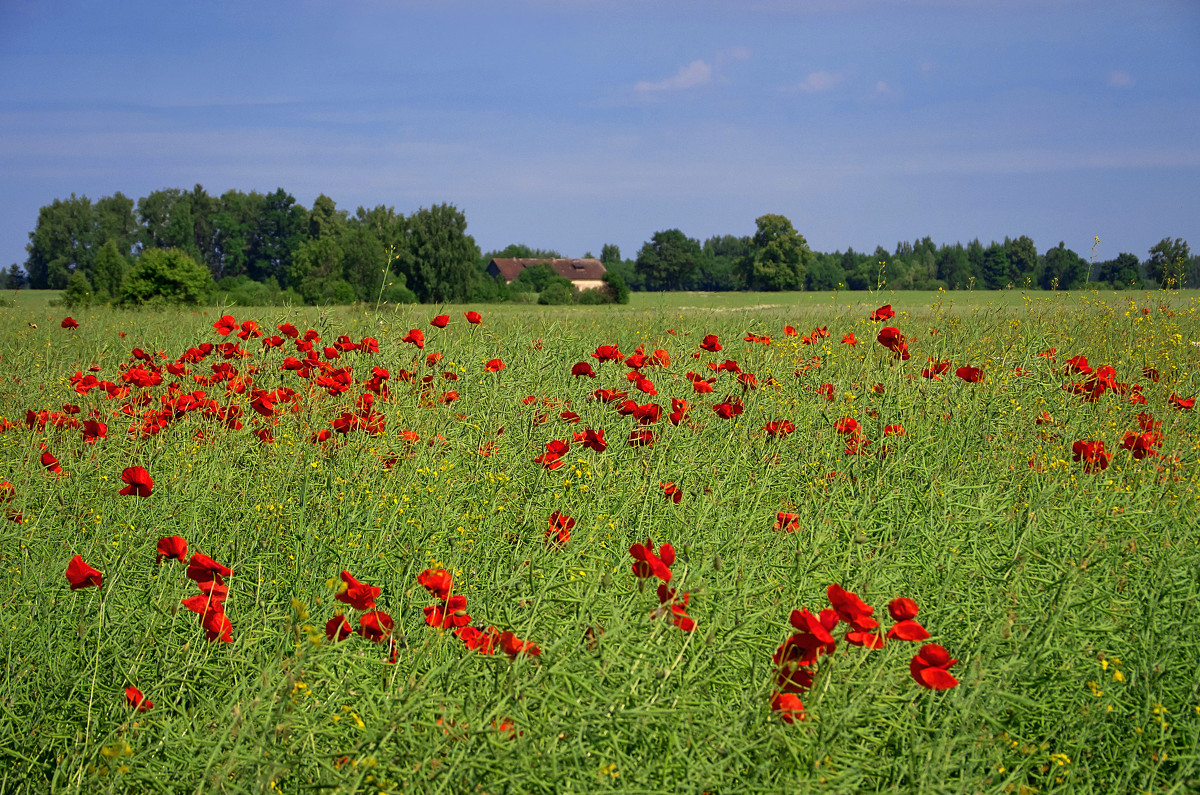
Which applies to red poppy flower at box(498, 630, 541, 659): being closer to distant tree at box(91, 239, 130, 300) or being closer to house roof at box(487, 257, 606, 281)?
distant tree at box(91, 239, 130, 300)

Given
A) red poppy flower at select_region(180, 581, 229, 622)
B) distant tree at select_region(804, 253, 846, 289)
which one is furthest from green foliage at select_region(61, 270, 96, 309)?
distant tree at select_region(804, 253, 846, 289)

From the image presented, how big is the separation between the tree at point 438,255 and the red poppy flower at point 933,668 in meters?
41.5

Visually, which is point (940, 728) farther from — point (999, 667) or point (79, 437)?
point (79, 437)

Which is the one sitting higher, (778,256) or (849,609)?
(778,256)

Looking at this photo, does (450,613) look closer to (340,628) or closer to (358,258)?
(340,628)

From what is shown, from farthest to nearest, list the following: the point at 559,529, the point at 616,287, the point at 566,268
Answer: the point at 566,268 → the point at 616,287 → the point at 559,529

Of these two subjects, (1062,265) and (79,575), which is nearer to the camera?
(79,575)

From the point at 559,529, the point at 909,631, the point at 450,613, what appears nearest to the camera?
the point at 909,631

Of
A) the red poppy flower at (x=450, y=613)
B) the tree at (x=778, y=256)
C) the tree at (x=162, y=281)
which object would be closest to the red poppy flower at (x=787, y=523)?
the red poppy flower at (x=450, y=613)

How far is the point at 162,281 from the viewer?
20109mm

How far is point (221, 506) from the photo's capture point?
99.7 inches

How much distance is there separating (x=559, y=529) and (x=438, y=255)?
138 feet

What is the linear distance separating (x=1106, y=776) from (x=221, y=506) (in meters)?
2.50

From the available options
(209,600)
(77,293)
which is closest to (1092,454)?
(209,600)
